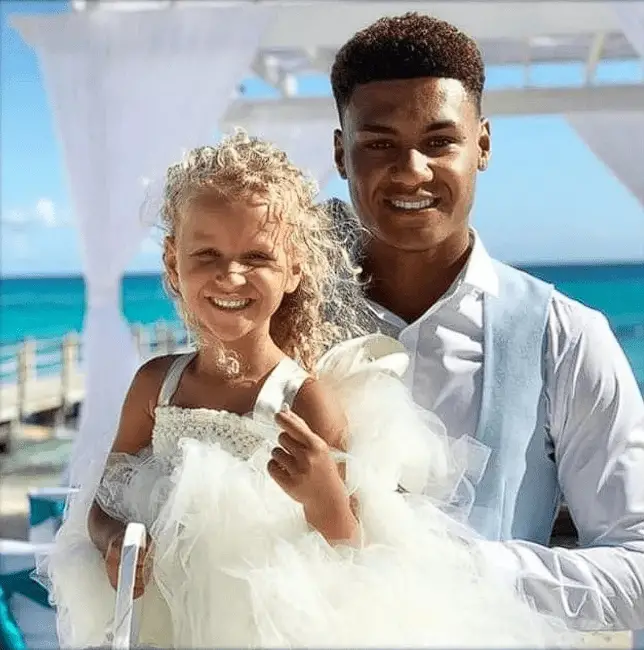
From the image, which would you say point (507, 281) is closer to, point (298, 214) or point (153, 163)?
point (298, 214)

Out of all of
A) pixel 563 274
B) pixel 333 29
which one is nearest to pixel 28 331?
A: pixel 563 274

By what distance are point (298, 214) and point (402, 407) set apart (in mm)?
251

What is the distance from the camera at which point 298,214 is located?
1250 millimetres

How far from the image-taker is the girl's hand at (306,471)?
1.02m

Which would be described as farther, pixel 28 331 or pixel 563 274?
pixel 563 274

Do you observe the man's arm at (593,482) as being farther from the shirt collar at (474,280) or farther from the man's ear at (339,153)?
the man's ear at (339,153)

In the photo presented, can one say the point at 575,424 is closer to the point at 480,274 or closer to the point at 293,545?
the point at 480,274

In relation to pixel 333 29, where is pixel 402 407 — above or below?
below

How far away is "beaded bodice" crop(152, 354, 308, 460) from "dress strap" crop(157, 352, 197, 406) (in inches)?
0.7

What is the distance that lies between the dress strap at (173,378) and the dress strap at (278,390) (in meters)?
0.13

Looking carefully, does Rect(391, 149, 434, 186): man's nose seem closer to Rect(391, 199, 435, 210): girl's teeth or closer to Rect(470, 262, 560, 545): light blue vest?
Rect(391, 199, 435, 210): girl's teeth

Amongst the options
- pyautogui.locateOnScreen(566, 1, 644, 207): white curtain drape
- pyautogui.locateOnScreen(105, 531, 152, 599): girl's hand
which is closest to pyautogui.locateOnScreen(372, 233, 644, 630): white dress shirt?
pyautogui.locateOnScreen(105, 531, 152, 599): girl's hand

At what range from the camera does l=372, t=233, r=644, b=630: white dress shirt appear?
122 cm

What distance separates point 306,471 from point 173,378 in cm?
35
